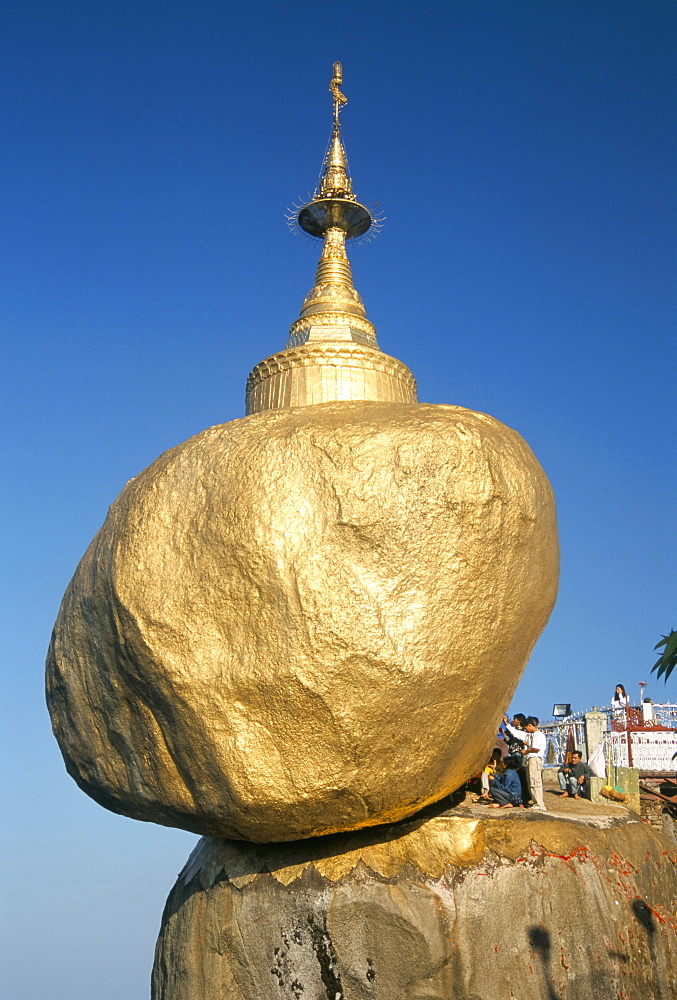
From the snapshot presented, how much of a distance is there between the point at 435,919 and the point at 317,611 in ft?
8.41

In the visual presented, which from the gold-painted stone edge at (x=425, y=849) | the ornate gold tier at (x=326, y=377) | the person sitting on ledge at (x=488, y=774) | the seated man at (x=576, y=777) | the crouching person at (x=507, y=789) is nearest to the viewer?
the gold-painted stone edge at (x=425, y=849)

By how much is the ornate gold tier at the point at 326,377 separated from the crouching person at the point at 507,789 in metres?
4.18

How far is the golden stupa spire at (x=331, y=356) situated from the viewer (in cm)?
1037

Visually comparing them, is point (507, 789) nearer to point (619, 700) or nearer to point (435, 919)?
point (435, 919)

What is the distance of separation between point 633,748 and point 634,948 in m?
13.7

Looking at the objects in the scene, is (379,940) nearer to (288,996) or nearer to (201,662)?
(288,996)

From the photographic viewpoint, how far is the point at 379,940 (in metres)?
6.68

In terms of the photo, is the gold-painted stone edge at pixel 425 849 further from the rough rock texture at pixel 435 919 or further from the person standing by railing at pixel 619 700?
the person standing by railing at pixel 619 700

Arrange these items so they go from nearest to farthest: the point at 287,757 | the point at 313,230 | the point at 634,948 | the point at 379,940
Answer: the point at 287,757 < the point at 379,940 < the point at 634,948 < the point at 313,230

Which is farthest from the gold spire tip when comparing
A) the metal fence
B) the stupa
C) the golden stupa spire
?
the metal fence

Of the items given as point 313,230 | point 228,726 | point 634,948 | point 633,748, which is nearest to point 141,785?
point 228,726

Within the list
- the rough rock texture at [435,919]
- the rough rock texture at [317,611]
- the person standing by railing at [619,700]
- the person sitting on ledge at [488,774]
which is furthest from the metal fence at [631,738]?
the rough rock texture at [317,611]

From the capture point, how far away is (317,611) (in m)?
6.10

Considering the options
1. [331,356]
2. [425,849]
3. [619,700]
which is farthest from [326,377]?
[619,700]
